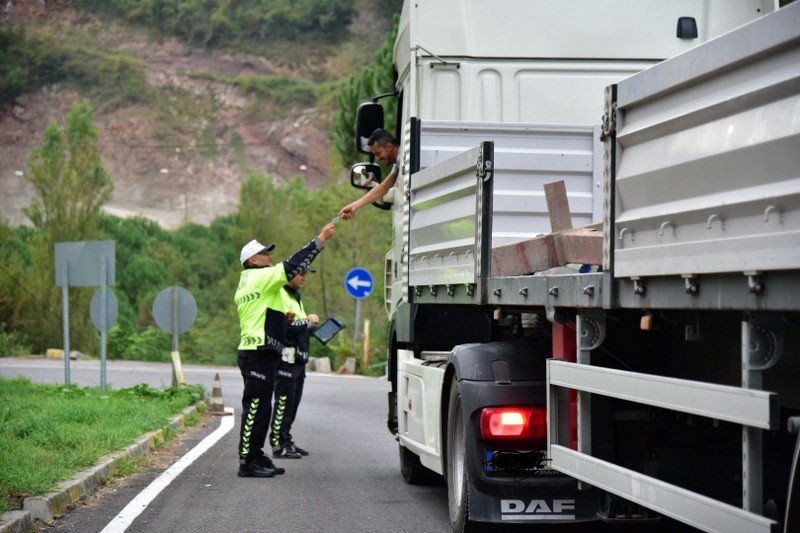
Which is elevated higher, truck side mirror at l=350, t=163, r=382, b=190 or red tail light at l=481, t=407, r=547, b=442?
truck side mirror at l=350, t=163, r=382, b=190

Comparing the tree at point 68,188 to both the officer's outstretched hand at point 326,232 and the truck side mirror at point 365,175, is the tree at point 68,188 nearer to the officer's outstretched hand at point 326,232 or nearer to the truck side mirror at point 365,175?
the truck side mirror at point 365,175

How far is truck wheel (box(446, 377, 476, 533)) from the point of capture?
276 inches

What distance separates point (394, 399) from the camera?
10.5m

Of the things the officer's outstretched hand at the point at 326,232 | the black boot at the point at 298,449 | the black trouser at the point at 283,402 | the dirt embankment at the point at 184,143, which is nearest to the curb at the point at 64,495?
the black trouser at the point at 283,402

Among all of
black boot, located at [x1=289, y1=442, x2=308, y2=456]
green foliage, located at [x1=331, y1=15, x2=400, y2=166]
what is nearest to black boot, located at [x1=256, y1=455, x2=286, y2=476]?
black boot, located at [x1=289, y1=442, x2=308, y2=456]

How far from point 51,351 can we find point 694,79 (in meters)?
36.7

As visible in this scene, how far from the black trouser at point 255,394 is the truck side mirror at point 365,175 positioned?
4.85 feet

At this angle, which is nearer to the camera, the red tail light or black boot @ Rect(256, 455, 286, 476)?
the red tail light

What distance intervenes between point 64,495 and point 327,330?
452cm

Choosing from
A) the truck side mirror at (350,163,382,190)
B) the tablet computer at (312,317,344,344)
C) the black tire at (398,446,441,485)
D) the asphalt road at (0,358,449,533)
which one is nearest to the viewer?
the asphalt road at (0,358,449,533)

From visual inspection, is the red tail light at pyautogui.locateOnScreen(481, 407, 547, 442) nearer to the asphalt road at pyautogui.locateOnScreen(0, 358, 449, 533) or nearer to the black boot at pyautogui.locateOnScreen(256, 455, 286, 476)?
the asphalt road at pyautogui.locateOnScreen(0, 358, 449, 533)

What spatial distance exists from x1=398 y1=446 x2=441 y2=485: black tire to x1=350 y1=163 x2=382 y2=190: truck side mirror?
6.80 ft

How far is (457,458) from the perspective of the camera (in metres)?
7.34

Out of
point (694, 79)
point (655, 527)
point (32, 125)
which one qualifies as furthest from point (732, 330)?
point (32, 125)
